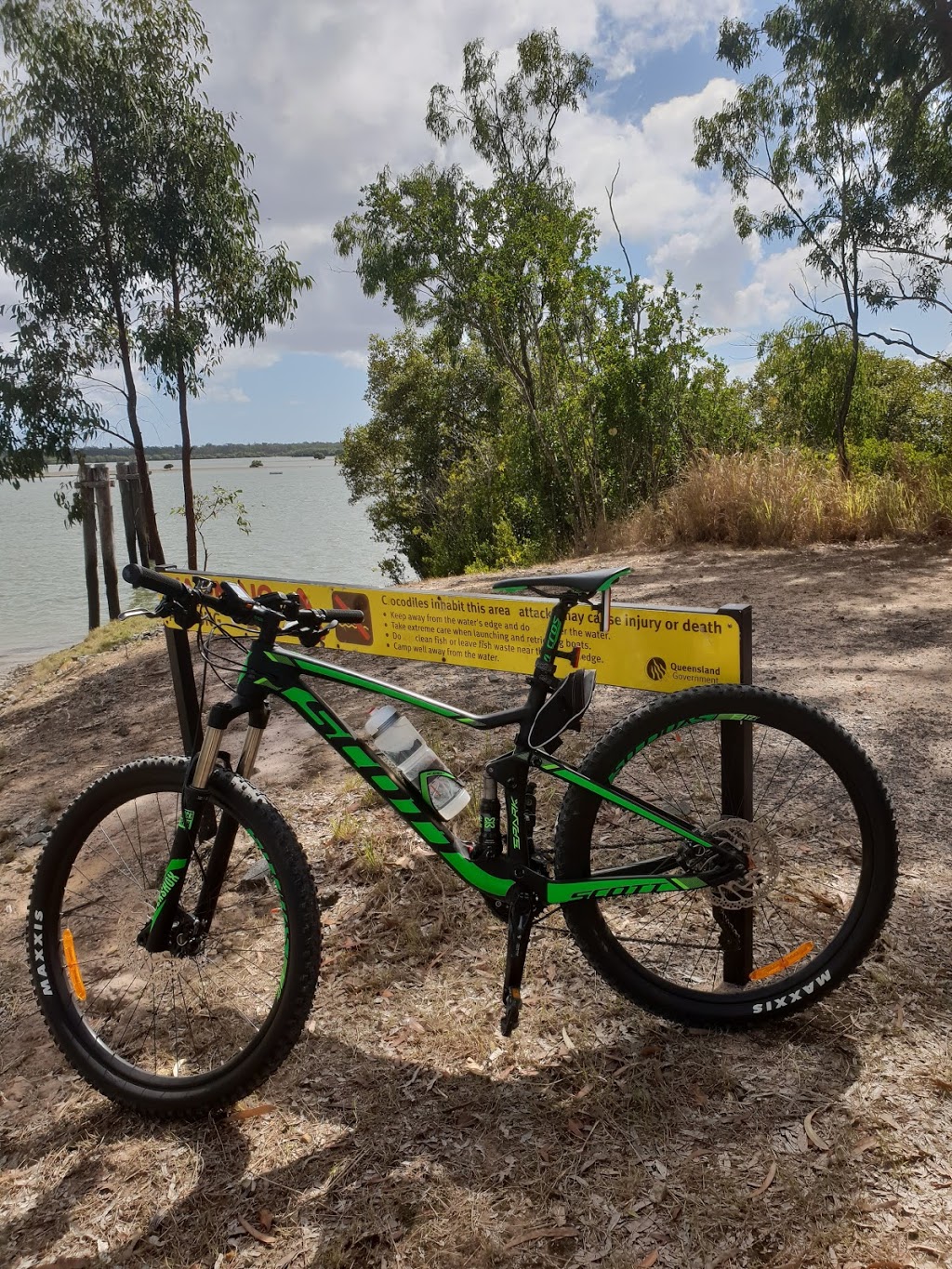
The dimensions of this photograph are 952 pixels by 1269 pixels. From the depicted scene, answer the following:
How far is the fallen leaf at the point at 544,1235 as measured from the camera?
1.70m

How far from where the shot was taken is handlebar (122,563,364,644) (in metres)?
2.07

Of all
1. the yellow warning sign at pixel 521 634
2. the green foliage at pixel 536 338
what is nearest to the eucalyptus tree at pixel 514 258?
the green foliage at pixel 536 338

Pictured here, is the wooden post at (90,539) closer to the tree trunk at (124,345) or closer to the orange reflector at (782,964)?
the tree trunk at (124,345)

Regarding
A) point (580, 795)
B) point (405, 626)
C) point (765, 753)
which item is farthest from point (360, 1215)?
point (765, 753)

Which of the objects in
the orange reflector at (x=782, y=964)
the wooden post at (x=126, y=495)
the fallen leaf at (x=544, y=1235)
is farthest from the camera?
the wooden post at (x=126, y=495)

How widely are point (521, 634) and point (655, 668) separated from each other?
0.43 metres

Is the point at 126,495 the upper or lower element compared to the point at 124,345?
lower

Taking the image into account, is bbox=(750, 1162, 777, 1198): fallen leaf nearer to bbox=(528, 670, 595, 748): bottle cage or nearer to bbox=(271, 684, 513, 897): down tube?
bbox=(271, 684, 513, 897): down tube

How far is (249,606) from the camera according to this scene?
6.78ft

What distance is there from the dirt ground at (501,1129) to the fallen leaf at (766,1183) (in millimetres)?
12

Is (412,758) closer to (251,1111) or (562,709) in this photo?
(562,709)

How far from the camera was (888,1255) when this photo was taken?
5.15 ft

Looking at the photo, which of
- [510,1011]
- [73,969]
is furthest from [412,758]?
[73,969]

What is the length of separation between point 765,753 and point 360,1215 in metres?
2.39
